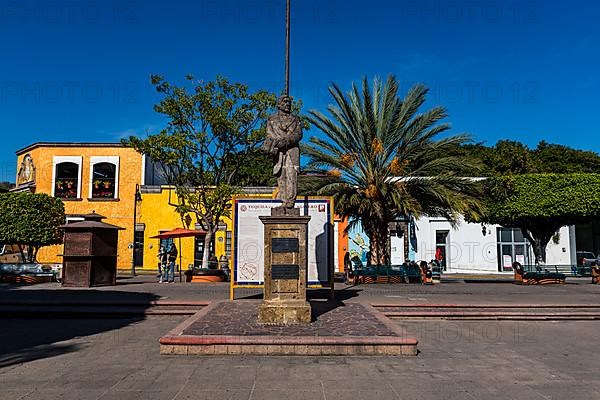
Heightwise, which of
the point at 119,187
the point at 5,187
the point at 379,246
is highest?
the point at 5,187

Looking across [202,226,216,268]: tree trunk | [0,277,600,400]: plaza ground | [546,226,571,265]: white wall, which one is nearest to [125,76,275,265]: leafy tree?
[202,226,216,268]: tree trunk

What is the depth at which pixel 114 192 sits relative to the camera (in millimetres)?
33094

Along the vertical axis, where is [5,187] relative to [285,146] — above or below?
above

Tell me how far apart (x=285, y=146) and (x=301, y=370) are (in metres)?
4.67

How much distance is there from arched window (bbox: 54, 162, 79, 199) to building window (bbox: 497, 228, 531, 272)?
1159 inches

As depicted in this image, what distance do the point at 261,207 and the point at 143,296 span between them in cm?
455

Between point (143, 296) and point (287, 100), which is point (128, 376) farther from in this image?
point (143, 296)

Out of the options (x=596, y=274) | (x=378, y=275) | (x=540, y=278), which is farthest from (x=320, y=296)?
(x=596, y=274)

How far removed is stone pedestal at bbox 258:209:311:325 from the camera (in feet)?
28.2

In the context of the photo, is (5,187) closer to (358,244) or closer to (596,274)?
(358,244)

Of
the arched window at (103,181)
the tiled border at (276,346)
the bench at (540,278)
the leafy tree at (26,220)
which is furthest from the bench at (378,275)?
the arched window at (103,181)

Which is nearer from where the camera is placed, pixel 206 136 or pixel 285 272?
pixel 285 272

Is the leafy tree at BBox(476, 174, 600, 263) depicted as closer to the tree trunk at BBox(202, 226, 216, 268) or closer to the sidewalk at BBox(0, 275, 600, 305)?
the sidewalk at BBox(0, 275, 600, 305)

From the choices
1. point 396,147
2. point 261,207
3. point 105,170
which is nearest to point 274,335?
point 261,207
